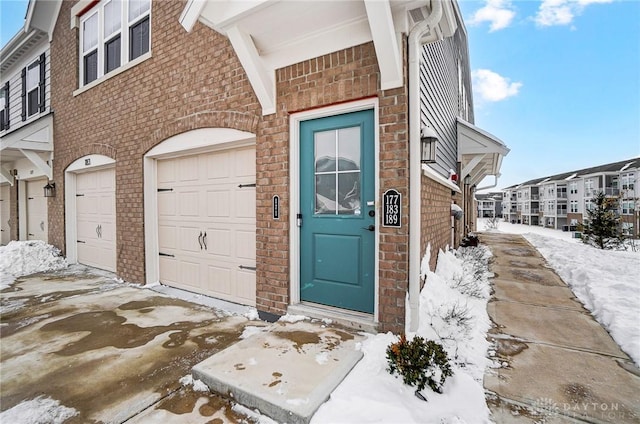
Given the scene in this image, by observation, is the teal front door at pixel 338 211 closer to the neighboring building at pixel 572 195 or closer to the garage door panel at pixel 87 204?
the garage door panel at pixel 87 204

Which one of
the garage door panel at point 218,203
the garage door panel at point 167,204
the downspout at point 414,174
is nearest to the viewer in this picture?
the downspout at point 414,174

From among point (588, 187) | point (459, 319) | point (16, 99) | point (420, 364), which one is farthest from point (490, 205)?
point (16, 99)

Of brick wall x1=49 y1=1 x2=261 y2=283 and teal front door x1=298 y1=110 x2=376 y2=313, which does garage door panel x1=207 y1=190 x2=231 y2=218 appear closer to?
brick wall x1=49 y1=1 x2=261 y2=283

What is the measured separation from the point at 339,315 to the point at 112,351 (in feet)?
7.43

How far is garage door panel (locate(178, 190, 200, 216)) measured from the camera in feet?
15.2

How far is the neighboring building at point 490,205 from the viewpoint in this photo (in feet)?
204

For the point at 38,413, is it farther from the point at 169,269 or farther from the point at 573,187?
the point at 573,187

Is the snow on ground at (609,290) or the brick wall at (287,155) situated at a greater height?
the brick wall at (287,155)

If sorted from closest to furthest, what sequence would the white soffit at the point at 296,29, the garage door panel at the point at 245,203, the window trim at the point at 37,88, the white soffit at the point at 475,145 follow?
the white soffit at the point at 296,29
the garage door panel at the point at 245,203
the white soffit at the point at 475,145
the window trim at the point at 37,88

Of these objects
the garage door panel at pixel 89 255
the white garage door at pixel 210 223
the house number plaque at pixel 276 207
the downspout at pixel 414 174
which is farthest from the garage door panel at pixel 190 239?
the downspout at pixel 414 174

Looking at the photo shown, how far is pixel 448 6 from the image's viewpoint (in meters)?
2.67

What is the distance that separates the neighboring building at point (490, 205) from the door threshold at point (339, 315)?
2661 inches

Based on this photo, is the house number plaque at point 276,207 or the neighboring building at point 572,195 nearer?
the house number plaque at point 276,207

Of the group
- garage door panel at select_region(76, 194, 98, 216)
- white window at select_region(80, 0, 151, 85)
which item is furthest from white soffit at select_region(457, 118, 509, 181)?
garage door panel at select_region(76, 194, 98, 216)
